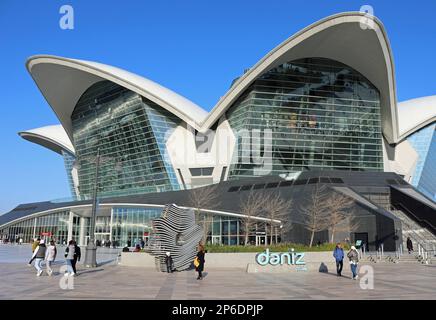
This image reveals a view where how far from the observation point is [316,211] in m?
32.7

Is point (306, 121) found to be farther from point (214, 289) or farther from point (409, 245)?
point (214, 289)

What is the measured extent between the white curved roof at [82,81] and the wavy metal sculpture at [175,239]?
35104 mm

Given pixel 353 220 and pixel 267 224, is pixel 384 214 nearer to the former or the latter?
pixel 353 220

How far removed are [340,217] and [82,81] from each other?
138ft

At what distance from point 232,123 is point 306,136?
974 cm

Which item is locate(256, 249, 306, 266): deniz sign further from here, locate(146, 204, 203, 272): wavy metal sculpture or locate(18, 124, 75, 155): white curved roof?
locate(18, 124, 75, 155): white curved roof

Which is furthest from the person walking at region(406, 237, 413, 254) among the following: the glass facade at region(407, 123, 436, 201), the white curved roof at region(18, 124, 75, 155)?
the white curved roof at region(18, 124, 75, 155)

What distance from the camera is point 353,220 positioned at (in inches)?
1353

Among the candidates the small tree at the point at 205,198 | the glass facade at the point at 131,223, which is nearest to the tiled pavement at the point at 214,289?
the small tree at the point at 205,198

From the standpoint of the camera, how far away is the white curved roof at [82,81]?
54.7 meters

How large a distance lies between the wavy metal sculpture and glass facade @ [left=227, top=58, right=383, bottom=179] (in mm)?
30286

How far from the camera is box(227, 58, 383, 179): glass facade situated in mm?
51625

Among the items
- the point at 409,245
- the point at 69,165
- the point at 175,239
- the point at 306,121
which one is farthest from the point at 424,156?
the point at 69,165
